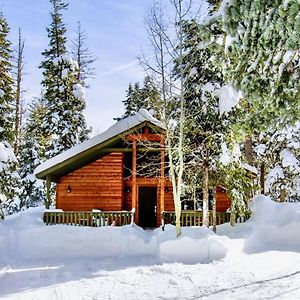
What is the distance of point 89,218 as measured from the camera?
1515 centimetres

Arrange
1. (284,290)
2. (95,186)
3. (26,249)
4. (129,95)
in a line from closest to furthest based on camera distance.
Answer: (284,290) → (26,249) → (95,186) → (129,95)

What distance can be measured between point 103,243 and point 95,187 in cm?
434

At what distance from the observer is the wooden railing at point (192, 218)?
15.2 meters

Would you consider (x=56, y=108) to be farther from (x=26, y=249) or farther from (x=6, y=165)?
(x=26, y=249)

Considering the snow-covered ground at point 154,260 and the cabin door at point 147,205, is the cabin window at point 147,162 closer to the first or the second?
the snow-covered ground at point 154,260

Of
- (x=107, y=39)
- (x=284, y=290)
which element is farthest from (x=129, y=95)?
(x=284, y=290)

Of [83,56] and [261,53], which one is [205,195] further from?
[83,56]

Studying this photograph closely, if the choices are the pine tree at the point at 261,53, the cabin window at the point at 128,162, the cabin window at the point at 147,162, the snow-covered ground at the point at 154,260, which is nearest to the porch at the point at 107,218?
the snow-covered ground at the point at 154,260

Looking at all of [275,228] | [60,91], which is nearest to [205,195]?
[275,228]

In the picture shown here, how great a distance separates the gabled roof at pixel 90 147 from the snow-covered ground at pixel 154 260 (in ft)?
6.91

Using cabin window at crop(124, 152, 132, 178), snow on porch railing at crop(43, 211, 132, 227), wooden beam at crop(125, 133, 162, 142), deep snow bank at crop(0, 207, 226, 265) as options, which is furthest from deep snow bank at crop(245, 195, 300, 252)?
cabin window at crop(124, 152, 132, 178)

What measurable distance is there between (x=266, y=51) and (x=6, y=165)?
40.5 ft

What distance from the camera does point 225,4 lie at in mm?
5070

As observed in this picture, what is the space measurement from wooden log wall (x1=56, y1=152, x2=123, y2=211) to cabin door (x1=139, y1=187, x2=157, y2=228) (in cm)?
427
